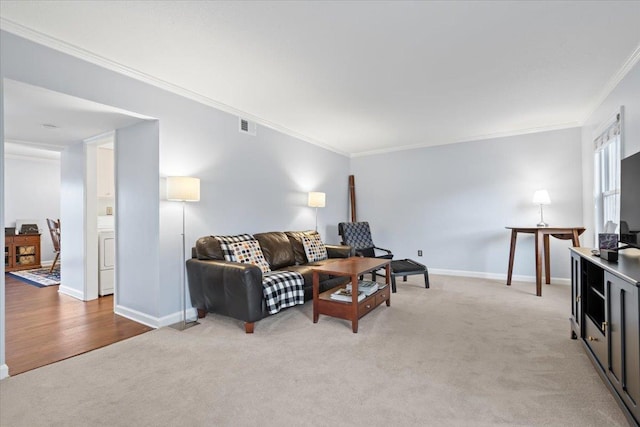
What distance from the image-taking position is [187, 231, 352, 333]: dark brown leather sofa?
9.06 feet

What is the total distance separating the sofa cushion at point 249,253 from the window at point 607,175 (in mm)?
3639

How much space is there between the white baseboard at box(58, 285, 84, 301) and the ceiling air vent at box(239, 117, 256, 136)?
2.98 meters

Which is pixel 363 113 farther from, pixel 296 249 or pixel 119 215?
pixel 119 215

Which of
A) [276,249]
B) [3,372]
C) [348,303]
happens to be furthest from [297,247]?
[3,372]

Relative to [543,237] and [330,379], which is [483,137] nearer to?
[543,237]

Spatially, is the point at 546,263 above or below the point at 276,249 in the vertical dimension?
below

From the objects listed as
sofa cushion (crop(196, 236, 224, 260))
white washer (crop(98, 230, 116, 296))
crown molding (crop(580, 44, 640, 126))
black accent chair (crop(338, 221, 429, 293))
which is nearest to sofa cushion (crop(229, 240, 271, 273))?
sofa cushion (crop(196, 236, 224, 260))

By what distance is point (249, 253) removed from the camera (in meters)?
3.44

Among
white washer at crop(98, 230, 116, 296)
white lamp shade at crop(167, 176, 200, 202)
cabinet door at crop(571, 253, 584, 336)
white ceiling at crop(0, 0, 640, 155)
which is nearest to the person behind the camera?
white ceiling at crop(0, 0, 640, 155)

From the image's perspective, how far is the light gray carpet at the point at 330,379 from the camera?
5.45 feet

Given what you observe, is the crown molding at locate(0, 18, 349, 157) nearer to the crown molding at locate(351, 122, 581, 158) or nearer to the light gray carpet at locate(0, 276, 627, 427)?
the light gray carpet at locate(0, 276, 627, 427)

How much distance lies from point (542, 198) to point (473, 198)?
3.28ft

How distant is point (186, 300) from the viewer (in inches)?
129

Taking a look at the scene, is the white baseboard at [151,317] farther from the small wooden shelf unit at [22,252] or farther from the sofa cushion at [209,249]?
the small wooden shelf unit at [22,252]
